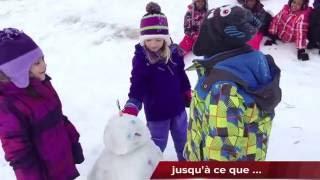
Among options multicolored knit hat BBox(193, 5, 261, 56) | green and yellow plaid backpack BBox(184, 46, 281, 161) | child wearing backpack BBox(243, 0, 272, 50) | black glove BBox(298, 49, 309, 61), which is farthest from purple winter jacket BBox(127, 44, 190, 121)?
black glove BBox(298, 49, 309, 61)

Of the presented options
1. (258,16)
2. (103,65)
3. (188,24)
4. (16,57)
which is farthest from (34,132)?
(258,16)

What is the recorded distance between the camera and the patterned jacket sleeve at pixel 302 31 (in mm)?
5734

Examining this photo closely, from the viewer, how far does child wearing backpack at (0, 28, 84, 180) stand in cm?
245

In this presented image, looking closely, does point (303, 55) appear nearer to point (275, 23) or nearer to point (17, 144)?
point (275, 23)

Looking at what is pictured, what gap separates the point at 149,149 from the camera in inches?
110

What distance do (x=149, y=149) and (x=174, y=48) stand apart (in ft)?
3.40

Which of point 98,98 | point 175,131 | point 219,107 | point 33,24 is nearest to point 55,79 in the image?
point 98,98

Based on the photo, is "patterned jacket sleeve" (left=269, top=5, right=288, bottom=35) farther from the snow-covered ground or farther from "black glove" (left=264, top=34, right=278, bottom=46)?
the snow-covered ground

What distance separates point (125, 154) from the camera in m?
2.71

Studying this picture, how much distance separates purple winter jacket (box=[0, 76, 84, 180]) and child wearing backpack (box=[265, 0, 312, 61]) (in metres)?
3.95

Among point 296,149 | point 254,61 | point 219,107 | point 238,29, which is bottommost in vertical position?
point 296,149

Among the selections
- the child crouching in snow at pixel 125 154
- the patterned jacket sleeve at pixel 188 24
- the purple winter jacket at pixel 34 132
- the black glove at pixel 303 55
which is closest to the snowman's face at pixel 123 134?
the child crouching in snow at pixel 125 154

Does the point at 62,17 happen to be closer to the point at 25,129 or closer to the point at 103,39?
the point at 103,39

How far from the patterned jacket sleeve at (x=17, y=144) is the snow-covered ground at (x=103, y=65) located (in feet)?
4.47
